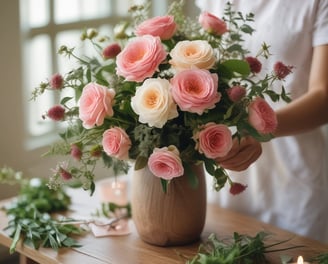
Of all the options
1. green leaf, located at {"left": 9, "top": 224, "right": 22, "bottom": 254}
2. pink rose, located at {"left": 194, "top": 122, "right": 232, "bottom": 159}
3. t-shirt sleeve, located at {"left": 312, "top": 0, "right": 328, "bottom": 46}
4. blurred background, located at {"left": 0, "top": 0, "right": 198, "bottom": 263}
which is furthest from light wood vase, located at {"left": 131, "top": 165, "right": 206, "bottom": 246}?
blurred background, located at {"left": 0, "top": 0, "right": 198, "bottom": 263}

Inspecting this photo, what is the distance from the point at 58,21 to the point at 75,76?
971 millimetres

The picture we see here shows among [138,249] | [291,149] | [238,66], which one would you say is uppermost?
[238,66]

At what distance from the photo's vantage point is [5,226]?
4.39 feet

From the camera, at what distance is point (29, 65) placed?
1.96 metres

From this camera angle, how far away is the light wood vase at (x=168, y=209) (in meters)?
1.18

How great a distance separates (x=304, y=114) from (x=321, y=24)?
0.72 feet

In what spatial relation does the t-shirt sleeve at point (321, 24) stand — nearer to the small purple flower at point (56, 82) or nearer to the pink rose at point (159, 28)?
the pink rose at point (159, 28)

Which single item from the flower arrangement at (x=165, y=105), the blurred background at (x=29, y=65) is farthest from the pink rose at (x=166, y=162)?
the blurred background at (x=29, y=65)

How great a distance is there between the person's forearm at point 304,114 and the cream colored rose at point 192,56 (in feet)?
0.90

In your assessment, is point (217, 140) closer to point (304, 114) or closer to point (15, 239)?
point (304, 114)

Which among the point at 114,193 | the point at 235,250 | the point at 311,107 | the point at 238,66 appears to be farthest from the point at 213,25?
the point at 114,193

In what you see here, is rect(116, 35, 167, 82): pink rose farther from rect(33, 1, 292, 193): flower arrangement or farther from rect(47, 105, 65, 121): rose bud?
rect(47, 105, 65, 121): rose bud

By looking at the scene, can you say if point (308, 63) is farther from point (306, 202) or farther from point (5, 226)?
point (5, 226)

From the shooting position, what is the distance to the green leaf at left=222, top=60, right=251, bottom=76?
1.11 m
